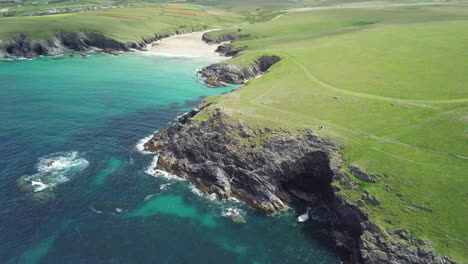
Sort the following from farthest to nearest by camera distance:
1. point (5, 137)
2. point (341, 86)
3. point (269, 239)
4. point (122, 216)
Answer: point (341, 86)
point (5, 137)
point (122, 216)
point (269, 239)

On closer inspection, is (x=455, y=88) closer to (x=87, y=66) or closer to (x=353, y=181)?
(x=353, y=181)

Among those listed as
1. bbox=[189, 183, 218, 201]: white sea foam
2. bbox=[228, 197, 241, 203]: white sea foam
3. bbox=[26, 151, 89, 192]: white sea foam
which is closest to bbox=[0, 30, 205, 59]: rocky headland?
bbox=[26, 151, 89, 192]: white sea foam

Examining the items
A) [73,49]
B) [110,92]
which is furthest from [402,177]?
[73,49]

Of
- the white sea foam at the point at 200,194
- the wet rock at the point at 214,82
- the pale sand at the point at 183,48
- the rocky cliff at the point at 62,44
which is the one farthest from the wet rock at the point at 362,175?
the rocky cliff at the point at 62,44

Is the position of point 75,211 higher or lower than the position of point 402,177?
lower

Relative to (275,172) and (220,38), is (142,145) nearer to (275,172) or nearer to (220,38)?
(275,172)
